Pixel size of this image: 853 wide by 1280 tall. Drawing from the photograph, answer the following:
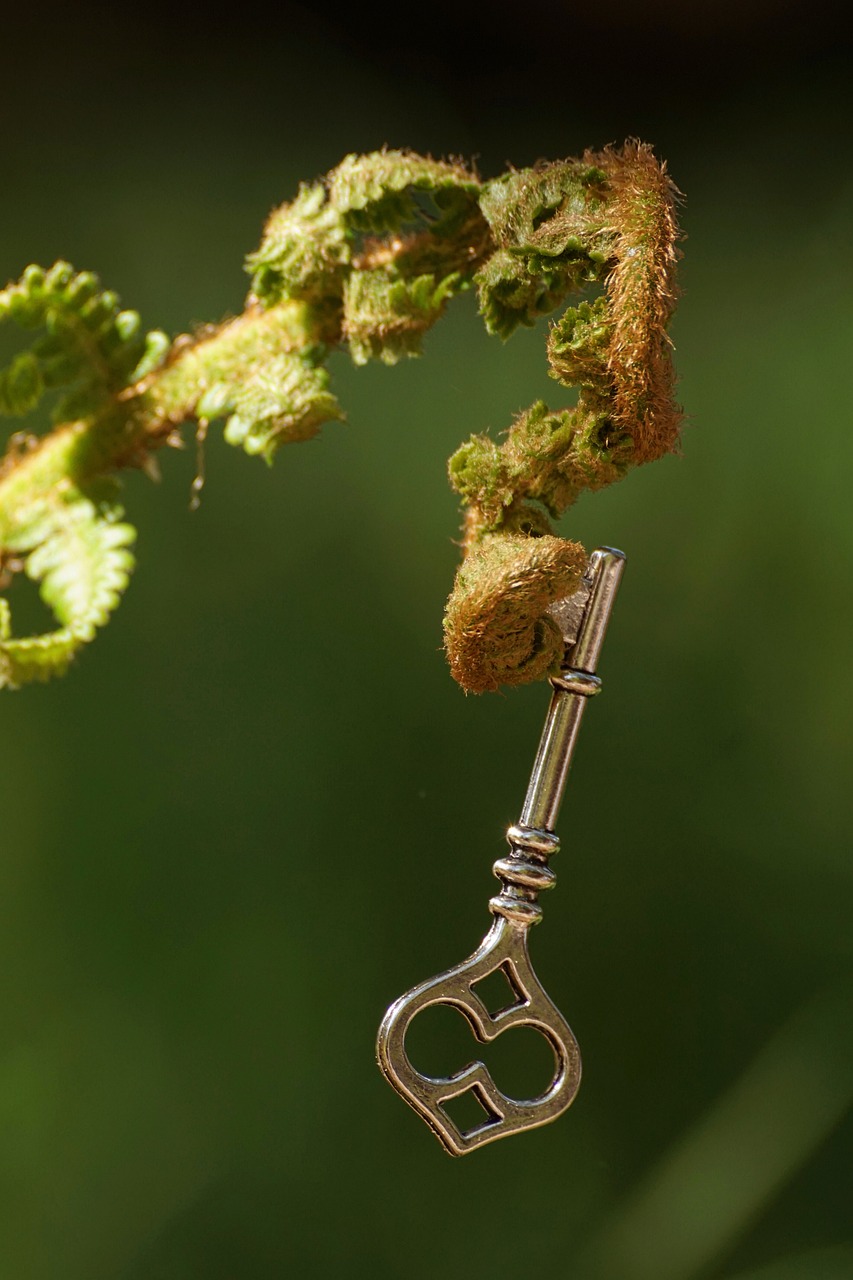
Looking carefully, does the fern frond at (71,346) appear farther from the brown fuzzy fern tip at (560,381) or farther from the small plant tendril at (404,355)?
the brown fuzzy fern tip at (560,381)

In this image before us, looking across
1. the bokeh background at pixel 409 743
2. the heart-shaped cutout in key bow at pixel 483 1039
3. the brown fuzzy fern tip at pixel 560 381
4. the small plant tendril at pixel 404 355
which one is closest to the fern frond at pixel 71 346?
the small plant tendril at pixel 404 355

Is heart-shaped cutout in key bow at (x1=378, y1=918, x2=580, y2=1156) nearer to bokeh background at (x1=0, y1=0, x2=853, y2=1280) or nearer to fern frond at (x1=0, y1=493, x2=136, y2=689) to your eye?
fern frond at (x1=0, y1=493, x2=136, y2=689)

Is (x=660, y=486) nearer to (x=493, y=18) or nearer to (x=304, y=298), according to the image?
(x=493, y=18)

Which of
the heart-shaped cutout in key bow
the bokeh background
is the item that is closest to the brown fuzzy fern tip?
the heart-shaped cutout in key bow

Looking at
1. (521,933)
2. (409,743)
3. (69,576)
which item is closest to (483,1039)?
(521,933)

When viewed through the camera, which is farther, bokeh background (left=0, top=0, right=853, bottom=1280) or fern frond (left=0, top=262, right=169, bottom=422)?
bokeh background (left=0, top=0, right=853, bottom=1280)

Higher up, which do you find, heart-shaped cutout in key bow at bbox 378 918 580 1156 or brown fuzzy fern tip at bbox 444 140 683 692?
brown fuzzy fern tip at bbox 444 140 683 692

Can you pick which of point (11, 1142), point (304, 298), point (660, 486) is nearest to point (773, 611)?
point (660, 486)
